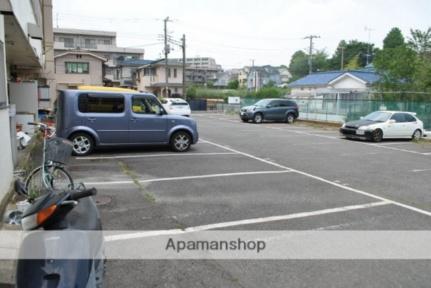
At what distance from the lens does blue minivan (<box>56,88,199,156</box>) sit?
11062mm

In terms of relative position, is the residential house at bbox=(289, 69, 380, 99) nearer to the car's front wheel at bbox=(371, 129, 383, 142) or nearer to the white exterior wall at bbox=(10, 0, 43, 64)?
the car's front wheel at bbox=(371, 129, 383, 142)

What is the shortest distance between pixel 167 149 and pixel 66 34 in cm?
6849

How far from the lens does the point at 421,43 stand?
1154 inches

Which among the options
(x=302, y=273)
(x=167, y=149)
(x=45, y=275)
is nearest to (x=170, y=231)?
(x=302, y=273)

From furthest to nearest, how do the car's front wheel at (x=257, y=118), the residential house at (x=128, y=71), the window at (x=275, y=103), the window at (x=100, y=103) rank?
the residential house at (x=128, y=71)
the window at (x=275, y=103)
the car's front wheel at (x=257, y=118)
the window at (x=100, y=103)

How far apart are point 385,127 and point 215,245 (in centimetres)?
1484

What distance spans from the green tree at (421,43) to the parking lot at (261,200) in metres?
Result: 19.1

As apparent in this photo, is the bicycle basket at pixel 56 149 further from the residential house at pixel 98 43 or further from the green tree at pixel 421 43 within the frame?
the residential house at pixel 98 43

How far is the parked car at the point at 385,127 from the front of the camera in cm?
1715

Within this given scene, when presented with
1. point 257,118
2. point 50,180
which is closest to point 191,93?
point 257,118

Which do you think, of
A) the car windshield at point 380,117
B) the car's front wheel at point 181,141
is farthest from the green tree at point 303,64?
the car's front wheel at point 181,141

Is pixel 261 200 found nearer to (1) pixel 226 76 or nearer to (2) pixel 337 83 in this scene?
(2) pixel 337 83

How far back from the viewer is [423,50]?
2925cm

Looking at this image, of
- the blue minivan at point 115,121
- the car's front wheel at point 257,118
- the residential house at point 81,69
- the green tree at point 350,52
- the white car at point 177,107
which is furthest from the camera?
the green tree at point 350,52
